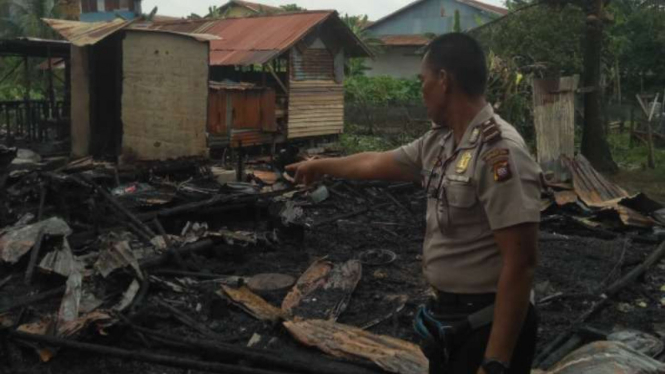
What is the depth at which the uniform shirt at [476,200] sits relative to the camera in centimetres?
214

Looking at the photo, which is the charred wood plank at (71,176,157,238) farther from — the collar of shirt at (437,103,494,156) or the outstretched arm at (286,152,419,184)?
the collar of shirt at (437,103,494,156)

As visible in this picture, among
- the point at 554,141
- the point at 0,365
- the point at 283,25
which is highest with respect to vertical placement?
the point at 283,25

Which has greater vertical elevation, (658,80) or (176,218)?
(658,80)

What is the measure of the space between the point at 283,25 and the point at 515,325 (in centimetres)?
1764

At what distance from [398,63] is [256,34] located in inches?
661

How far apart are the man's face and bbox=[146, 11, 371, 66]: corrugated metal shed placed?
14269 mm

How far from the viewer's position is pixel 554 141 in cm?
1130

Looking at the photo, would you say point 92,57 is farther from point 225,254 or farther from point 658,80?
point 658,80

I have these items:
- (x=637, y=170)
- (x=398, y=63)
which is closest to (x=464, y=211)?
(x=637, y=170)

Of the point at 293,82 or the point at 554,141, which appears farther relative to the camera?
the point at 293,82

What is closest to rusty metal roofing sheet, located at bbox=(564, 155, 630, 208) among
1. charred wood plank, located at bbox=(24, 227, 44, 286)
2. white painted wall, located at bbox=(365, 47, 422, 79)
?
charred wood plank, located at bbox=(24, 227, 44, 286)

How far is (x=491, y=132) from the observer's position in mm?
2250

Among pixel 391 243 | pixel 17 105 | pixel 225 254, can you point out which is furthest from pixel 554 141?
pixel 17 105

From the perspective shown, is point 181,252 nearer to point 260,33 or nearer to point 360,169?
point 360,169
